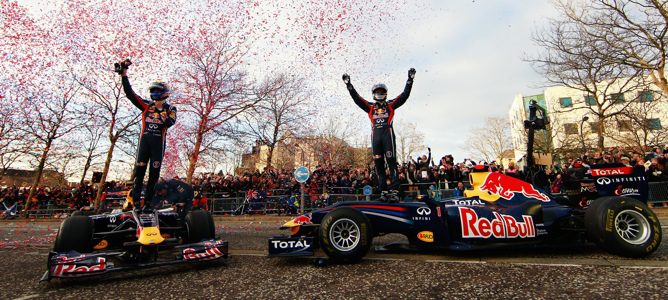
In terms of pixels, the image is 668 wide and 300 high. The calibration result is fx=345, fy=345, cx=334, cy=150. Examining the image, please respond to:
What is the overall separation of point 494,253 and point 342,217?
216 centimetres

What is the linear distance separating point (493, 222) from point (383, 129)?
7.79ft

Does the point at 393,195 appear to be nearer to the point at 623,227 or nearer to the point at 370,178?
the point at 623,227

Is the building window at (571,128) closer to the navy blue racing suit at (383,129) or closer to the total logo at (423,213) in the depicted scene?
the navy blue racing suit at (383,129)

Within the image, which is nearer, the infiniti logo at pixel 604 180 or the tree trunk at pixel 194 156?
the infiniti logo at pixel 604 180

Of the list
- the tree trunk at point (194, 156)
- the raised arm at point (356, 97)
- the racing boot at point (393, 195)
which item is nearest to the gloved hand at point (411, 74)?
the raised arm at point (356, 97)

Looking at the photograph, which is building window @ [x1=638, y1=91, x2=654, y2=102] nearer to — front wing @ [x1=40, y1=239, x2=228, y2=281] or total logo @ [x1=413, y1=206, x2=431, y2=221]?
total logo @ [x1=413, y1=206, x2=431, y2=221]

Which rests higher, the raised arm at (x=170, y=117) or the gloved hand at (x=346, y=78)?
the gloved hand at (x=346, y=78)

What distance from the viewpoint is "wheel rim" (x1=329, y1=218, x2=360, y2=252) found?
4367mm

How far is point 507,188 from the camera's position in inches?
189

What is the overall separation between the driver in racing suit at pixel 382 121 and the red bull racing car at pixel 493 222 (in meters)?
1.30

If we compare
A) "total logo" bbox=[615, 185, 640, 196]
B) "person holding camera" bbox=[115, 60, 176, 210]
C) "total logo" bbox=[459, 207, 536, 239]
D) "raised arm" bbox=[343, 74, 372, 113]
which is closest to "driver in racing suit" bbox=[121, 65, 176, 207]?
"person holding camera" bbox=[115, 60, 176, 210]

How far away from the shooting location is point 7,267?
16.6 feet

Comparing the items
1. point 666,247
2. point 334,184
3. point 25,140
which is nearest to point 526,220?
point 666,247

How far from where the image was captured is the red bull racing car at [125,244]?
12.7 ft
